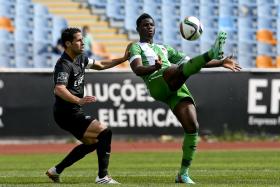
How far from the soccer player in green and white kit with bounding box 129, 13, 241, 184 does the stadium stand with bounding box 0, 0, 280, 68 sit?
1322 cm

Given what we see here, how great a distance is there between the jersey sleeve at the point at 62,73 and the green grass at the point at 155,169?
1229mm

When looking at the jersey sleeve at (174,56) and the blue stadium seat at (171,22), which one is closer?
the jersey sleeve at (174,56)

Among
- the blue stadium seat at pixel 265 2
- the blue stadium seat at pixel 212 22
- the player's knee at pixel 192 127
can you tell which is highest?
the blue stadium seat at pixel 265 2

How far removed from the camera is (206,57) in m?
9.24

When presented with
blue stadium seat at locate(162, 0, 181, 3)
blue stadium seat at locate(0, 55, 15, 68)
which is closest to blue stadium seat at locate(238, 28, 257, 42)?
blue stadium seat at locate(162, 0, 181, 3)

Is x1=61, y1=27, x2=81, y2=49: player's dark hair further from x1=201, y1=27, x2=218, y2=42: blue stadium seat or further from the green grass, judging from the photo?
x1=201, y1=27, x2=218, y2=42: blue stadium seat

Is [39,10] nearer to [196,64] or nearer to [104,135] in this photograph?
[104,135]

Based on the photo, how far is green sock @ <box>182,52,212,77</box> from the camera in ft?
30.4

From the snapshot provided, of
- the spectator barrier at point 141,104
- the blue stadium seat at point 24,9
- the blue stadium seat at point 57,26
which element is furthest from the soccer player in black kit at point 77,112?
the blue stadium seat at point 24,9

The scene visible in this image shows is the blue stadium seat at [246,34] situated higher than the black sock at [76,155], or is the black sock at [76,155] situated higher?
the blue stadium seat at [246,34]

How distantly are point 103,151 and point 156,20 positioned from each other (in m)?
14.8

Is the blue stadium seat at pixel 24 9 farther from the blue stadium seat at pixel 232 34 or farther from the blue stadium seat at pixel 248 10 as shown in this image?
the blue stadium seat at pixel 248 10

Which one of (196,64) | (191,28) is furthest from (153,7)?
(196,64)

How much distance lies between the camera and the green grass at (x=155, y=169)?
10.0 meters
